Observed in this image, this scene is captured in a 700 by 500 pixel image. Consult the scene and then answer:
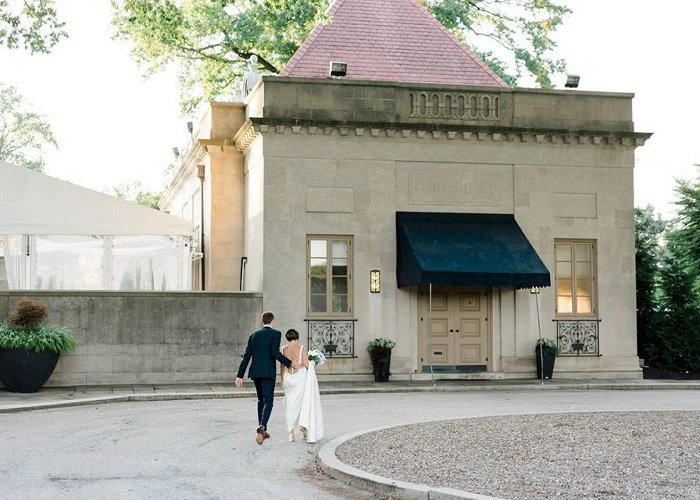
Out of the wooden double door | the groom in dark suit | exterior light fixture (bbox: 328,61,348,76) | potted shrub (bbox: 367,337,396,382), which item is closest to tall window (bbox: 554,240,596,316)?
the wooden double door

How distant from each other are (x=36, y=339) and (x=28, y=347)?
331 millimetres

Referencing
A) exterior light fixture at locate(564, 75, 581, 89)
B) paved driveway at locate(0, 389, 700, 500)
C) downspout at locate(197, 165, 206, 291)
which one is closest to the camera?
paved driveway at locate(0, 389, 700, 500)

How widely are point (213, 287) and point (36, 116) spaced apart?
48.1 metres

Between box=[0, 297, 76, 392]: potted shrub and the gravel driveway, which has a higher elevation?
box=[0, 297, 76, 392]: potted shrub

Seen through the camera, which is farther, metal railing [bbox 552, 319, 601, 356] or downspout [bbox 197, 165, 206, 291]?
downspout [bbox 197, 165, 206, 291]

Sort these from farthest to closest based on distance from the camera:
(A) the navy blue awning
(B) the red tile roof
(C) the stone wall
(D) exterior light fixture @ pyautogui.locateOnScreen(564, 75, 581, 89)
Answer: (B) the red tile roof
(D) exterior light fixture @ pyautogui.locateOnScreen(564, 75, 581, 89)
(A) the navy blue awning
(C) the stone wall

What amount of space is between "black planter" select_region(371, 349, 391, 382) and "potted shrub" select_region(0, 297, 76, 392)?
6.58 m

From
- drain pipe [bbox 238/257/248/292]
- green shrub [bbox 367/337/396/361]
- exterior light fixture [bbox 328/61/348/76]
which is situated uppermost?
exterior light fixture [bbox 328/61/348/76]

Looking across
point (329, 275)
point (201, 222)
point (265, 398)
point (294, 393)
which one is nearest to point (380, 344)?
point (329, 275)

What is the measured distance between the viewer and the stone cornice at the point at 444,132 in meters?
24.2

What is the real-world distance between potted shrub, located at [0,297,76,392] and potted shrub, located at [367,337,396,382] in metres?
6.55

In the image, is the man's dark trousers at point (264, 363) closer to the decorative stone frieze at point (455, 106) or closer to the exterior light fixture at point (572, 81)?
the decorative stone frieze at point (455, 106)

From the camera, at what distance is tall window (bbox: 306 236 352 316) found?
24.3 metres

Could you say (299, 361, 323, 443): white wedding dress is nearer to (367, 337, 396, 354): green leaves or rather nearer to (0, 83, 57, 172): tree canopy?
(367, 337, 396, 354): green leaves
